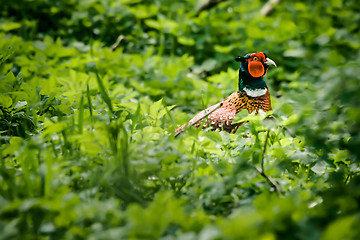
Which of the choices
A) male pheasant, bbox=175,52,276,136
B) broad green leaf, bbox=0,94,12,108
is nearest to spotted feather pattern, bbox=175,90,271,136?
male pheasant, bbox=175,52,276,136

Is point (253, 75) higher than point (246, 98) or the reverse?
higher

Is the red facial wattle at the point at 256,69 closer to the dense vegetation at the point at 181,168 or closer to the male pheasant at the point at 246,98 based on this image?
the male pheasant at the point at 246,98

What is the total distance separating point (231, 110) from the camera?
2514 millimetres

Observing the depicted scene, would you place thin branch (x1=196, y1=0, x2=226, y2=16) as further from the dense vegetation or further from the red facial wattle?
the red facial wattle

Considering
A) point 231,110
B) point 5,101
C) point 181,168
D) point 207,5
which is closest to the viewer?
point 181,168

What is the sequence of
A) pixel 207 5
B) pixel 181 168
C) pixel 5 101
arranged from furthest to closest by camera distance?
1. pixel 207 5
2. pixel 5 101
3. pixel 181 168

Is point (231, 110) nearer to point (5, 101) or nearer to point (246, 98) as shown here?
point (246, 98)

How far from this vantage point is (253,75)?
259 centimetres

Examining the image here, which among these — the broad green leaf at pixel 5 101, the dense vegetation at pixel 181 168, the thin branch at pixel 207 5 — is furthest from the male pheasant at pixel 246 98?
the thin branch at pixel 207 5

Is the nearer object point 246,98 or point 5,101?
point 5,101

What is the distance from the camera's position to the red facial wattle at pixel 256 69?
8.48 ft

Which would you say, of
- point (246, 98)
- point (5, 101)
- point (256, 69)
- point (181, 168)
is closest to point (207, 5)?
point (256, 69)

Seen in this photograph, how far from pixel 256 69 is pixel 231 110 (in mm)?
357

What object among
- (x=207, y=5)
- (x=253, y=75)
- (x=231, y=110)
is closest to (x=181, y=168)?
(x=231, y=110)
